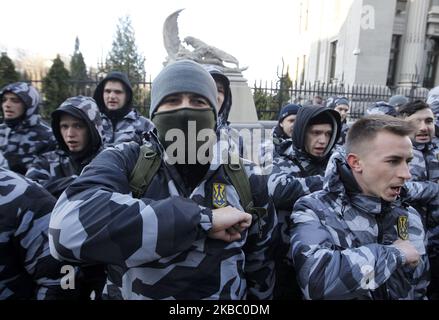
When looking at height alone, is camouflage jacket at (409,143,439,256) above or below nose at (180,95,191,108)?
below

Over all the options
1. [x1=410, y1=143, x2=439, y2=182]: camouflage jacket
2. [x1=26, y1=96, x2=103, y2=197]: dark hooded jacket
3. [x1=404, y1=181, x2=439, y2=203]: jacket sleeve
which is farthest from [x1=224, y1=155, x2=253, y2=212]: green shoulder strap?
[x1=410, y1=143, x2=439, y2=182]: camouflage jacket

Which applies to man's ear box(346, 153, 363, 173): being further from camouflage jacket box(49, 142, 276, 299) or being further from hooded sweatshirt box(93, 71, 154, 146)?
hooded sweatshirt box(93, 71, 154, 146)

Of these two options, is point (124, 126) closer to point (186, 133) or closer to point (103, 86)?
point (103, 86)

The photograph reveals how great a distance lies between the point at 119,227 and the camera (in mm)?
1206

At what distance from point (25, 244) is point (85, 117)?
144cm

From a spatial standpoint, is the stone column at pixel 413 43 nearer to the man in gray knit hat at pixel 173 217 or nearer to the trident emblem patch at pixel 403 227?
the trident emblem patch at pixel 403 227

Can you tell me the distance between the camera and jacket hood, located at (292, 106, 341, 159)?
2814 mm

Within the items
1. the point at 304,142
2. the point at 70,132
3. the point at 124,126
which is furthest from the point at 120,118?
the point at 304,142

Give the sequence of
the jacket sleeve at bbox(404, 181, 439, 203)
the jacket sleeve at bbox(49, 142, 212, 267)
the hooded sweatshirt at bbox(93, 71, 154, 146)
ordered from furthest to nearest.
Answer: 1. the hooded sweatshirt at bbox(93, 71, 154, 146)
2. the jacket sleeve at bbox(404, 181, 439, 203)
3. the jacket sleeve at bbox(49, 142, 212, 267)

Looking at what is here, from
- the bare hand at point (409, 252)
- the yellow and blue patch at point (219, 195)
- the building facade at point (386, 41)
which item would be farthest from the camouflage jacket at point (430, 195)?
the building facade at point (386, 41)

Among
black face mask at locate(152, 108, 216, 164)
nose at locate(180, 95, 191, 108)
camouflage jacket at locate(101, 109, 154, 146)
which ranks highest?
nose at locate(180, 95, 191, 108)

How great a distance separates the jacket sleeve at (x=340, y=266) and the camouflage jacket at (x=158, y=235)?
21 centimetres

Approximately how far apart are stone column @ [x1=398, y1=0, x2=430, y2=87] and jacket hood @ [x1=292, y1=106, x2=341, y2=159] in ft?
65.8

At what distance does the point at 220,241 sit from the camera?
1.42m
